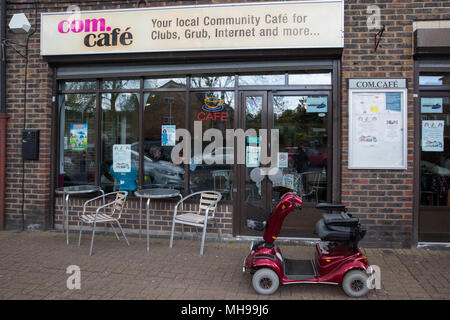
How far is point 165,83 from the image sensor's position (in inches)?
235

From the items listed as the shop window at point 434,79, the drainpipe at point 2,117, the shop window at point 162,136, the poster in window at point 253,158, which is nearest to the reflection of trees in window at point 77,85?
the drainpipe at point 2,117

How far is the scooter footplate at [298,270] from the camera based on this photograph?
3.69 meters

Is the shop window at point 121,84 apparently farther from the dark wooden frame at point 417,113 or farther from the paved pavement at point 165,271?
the dark wooden frame at point 417,113

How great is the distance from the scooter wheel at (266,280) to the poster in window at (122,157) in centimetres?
342

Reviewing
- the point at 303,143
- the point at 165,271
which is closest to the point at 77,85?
the point at 165,271

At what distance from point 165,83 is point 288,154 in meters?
2.49

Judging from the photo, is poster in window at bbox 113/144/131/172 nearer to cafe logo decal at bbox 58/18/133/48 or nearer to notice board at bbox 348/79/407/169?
cafe logo decal at bbox 58/18/133/48

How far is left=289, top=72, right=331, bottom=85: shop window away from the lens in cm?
555

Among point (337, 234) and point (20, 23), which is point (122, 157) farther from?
point (337, 234)

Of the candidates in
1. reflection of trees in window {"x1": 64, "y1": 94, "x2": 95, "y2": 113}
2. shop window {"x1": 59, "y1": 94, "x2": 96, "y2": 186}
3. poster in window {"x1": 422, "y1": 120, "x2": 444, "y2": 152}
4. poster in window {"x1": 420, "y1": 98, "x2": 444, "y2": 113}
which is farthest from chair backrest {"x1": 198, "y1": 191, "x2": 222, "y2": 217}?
poster in window {"x1": 420, "y1": 98, "x2": 444, "y2": 113}

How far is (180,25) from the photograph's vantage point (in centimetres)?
558

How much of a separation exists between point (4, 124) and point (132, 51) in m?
2.72

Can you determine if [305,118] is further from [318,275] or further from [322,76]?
[318,275]

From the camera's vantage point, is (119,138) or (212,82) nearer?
(212,82)
